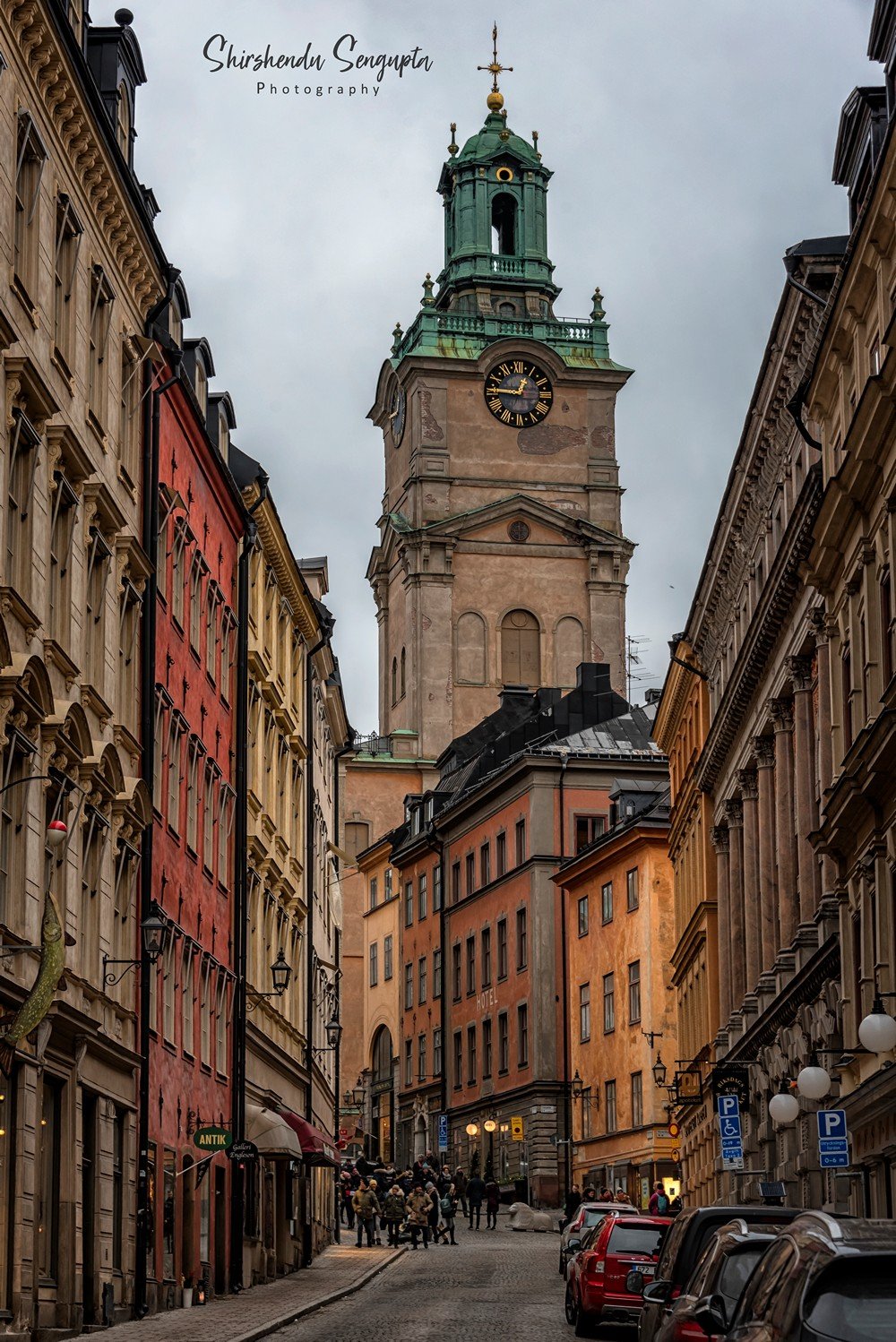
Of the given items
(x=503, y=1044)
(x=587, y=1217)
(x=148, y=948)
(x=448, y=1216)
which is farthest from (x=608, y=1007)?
(x=148, y=948)

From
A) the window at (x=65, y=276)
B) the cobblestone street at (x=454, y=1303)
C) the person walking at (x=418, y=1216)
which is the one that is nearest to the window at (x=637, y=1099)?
the person walking at (x=418, y=1216)

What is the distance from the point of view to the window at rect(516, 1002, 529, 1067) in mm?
86438

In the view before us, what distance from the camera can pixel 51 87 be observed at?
28.5 meters

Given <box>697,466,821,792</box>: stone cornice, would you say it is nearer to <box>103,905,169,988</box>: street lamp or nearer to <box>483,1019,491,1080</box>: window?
<box>103,905,169,988</box>: street lamp

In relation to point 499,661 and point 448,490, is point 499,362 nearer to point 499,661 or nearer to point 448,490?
point 448,490

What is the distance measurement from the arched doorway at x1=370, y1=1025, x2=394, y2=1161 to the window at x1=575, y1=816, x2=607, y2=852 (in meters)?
22.8

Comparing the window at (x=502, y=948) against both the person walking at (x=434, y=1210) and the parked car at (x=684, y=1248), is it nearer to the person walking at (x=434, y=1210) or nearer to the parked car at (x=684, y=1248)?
the person walking at (x=434, y=1210)

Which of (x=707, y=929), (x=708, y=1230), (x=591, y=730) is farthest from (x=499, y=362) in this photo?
(x=708, y=1230)

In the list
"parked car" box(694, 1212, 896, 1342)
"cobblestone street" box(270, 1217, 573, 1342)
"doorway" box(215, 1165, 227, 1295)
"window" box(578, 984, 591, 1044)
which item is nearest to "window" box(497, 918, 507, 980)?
"window" box(578, 984, 591, 1044)

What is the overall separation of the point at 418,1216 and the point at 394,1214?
1.46m

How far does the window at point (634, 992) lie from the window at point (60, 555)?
4822 cm

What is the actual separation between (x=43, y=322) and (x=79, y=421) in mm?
2763

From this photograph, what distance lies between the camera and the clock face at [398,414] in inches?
4887

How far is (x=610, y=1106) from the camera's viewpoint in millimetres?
78188
